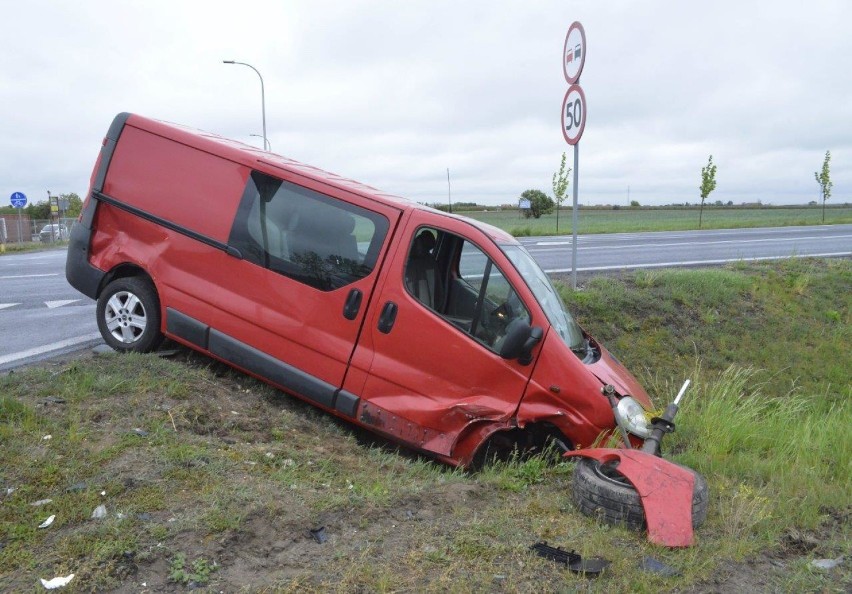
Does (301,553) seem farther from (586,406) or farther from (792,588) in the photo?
(586,406)

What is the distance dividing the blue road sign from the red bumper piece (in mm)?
38382

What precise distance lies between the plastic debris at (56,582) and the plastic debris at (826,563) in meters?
3.47

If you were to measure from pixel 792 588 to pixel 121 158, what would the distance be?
19.7ft

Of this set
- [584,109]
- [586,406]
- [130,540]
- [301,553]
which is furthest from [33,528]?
[584,109]

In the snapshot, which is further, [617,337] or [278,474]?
[617,337]

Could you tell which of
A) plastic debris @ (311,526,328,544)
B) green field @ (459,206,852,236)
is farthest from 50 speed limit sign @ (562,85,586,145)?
green field @ (459,206,852,236)

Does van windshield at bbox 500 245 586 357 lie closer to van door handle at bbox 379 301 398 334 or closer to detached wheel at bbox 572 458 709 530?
Result: van door handle at bbox 379 301 398 334

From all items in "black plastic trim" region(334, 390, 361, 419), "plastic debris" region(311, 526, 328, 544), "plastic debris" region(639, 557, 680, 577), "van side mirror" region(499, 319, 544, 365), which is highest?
"van side mirror" region(499, 319, 544, 365)

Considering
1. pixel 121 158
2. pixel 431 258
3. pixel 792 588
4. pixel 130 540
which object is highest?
pixel 121 158

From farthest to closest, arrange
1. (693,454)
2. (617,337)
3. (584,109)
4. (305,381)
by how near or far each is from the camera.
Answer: (617,337) → (584,109) → (305,381) → (693,454)

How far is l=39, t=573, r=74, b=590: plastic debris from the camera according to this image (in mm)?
3097

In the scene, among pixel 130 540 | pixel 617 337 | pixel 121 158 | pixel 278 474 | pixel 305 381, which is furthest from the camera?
pixel 617 337

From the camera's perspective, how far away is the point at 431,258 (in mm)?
5980

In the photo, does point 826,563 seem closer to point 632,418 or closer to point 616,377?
point 632,418
